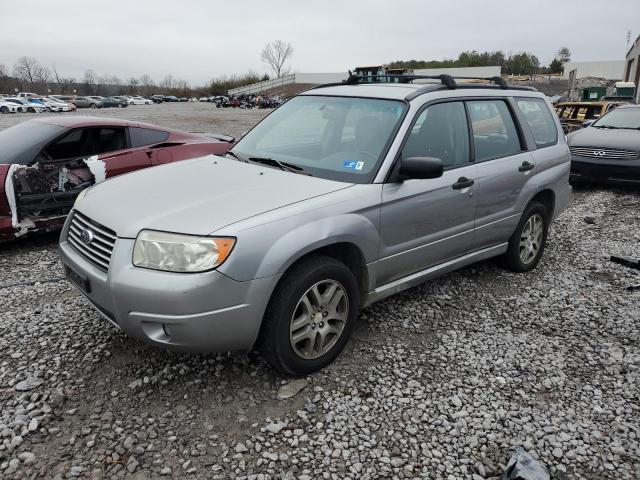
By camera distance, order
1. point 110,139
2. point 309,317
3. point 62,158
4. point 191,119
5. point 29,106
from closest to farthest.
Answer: point 309,317, point 62,158, point 110,139, point 191,119, point 29,106

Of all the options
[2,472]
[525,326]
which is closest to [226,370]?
[2,472]

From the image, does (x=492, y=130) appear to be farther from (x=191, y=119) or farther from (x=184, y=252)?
(x=191, y=119)

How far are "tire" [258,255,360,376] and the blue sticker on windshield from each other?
707 millimetres

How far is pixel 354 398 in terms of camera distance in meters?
3.06

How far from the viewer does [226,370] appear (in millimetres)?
3279

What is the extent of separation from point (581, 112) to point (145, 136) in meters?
12.6

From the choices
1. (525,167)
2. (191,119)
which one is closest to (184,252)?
(525,167)

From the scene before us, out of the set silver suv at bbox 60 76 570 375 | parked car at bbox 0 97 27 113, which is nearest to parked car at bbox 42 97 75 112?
parked car at bbox 0 97 27 113

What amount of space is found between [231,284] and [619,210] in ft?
24.8

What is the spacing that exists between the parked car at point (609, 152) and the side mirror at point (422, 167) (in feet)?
23.7

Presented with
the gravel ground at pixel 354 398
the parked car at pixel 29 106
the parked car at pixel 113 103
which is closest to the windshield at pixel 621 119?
the gravel ground at pixel 354 398

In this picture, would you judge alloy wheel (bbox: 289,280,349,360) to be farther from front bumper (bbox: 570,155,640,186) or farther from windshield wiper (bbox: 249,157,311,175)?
front bumper (bbox: 570,155,640,186)

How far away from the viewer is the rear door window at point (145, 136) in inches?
251

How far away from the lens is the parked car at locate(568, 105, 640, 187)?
888 cm
